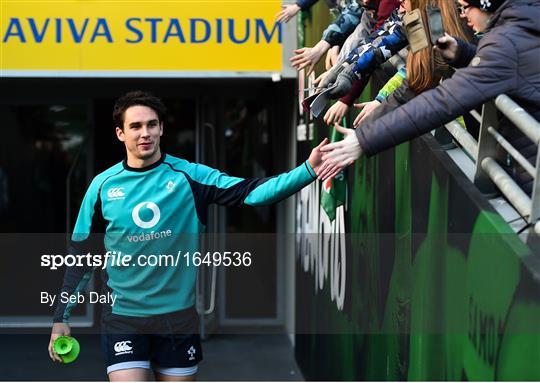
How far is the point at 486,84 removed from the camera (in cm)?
303

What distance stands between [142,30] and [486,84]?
556 centimetres

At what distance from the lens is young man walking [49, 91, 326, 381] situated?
4.16m

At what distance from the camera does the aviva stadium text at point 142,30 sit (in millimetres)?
8164

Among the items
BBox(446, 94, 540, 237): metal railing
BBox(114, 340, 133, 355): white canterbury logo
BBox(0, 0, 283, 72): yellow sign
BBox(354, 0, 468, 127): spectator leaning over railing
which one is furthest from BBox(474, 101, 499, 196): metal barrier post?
BBox(0, 0, 283, 72): yellow sign

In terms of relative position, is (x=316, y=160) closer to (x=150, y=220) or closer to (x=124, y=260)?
(x=150, y=220)

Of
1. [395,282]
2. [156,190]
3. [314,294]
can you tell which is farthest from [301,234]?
[156,190]

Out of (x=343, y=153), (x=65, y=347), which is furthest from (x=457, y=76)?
(x=65, y=347)

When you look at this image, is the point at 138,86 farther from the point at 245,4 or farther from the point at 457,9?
the point at 457,9

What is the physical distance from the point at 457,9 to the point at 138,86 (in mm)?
6551

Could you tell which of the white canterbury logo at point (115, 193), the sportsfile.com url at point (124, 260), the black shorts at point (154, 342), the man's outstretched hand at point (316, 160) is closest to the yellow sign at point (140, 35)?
the sportsfile.com url at point (124, 260)

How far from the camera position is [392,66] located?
4848mm

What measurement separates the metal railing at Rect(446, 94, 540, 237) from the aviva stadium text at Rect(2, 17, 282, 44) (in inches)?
183

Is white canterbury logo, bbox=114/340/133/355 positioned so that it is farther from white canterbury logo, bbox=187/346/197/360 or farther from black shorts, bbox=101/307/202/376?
white canterbury logo, bbox=187/346/197/360

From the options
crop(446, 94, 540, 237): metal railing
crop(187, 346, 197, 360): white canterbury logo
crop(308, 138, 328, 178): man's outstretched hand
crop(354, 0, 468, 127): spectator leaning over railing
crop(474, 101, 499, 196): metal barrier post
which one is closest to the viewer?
crop(446, 94, 540, 237): metal railing
